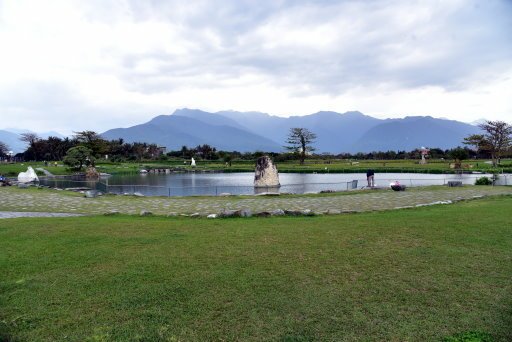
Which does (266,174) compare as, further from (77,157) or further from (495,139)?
(495,139)

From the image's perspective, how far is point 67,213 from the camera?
16.2 metres

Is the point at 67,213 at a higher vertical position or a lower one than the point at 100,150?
lower

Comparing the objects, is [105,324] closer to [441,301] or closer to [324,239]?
[441,301]

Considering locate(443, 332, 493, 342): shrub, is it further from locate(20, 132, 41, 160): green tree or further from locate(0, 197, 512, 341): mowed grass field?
locate(20, 132, 41, 160): green tree

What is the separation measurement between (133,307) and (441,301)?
169 inches

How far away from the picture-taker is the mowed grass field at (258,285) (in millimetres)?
4539

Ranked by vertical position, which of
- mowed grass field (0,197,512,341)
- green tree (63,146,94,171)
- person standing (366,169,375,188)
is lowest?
mowed grass field (0,197,512,341)

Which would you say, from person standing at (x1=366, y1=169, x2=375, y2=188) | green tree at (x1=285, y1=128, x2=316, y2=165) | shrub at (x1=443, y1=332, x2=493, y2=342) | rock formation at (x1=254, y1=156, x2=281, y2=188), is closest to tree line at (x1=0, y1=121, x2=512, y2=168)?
green tree at (x1=285, y1=128, x2=316, y2=165)

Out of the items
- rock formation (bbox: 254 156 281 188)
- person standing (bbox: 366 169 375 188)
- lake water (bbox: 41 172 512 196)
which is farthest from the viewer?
rock formation (bbox: 254 156 281 188)

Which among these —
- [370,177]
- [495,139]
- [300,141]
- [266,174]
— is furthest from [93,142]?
[495,139]

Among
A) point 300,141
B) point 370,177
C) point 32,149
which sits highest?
point 32,149

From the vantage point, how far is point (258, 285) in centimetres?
573

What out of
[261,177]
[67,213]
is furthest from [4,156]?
[67,213]

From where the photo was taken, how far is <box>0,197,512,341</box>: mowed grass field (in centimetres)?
454
